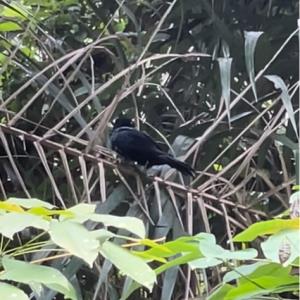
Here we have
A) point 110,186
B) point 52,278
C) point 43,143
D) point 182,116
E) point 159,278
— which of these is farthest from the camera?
point 182,116

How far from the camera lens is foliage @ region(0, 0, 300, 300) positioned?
135 centimetres

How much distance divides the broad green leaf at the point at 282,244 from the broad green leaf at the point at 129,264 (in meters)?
0.08

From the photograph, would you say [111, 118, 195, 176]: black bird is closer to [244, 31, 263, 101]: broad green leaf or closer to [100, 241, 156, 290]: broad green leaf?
[244, 31, 263, 101]: broad green leaf

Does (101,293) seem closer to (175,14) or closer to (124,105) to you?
(124,105)

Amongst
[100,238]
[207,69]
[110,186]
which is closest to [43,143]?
[110,186]

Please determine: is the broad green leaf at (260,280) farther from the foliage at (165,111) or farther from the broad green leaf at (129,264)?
the foliage at (165,111)

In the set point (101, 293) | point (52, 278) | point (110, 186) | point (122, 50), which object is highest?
point (52, 278)

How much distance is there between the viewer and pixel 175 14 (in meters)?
1.75

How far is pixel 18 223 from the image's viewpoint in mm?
518

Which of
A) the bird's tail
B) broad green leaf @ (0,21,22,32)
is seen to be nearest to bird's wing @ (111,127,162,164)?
the bird's tail

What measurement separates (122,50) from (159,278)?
46 cm

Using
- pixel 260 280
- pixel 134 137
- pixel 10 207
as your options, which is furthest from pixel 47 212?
pixel 134 137

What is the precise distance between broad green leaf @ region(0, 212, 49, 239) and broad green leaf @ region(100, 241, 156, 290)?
1.8 inches

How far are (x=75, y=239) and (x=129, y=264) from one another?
44 mm
